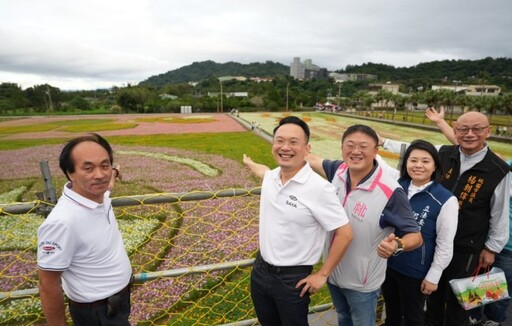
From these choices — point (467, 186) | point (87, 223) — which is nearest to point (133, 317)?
point (87, 223)

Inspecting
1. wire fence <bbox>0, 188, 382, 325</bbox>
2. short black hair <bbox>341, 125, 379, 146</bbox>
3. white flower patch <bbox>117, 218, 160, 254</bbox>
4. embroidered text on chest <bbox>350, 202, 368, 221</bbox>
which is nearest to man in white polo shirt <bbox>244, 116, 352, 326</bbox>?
embroidered text on chest <bbox>350, 202, 368, 221</bbox>

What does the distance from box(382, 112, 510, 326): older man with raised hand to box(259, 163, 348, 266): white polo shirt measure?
150 centimetres

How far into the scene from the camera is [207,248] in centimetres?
579

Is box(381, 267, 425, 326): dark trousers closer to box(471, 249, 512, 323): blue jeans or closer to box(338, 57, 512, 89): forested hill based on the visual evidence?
box(471, 249, 512, 323): blue jeans

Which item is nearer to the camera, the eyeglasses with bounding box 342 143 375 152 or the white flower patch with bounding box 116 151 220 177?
the eyeglasses with bounding box 342 143 375 152

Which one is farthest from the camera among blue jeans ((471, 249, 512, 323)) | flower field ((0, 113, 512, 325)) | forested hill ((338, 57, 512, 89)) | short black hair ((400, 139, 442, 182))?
forested hill ((338, 57, 512, 89))

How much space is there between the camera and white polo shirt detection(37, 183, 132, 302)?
5.53 feet

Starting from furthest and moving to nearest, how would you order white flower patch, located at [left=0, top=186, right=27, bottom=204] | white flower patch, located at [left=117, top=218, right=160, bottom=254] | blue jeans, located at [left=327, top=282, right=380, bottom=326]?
white flower patch, located at [left=0, top=186, right=27, bottom=204], white flower patch, located at [left=117, top=218, right=160, bottom=254], blue jeans, located at [left=327, top=282, right=380, bottom=326]

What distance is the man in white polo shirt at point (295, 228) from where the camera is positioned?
1.97 meters

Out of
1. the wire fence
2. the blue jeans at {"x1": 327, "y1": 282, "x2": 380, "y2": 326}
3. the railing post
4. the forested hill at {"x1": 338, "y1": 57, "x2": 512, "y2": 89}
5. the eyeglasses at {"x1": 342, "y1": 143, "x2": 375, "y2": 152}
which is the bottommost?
the wire fence

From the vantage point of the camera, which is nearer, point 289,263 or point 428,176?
point 289,263

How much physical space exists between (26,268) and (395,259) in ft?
19.1

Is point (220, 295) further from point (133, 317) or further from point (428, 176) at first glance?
point (428, 176)

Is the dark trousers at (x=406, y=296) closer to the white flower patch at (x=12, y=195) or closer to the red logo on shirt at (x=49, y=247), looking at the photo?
the red logo on shirt at (x=49, y=247)
